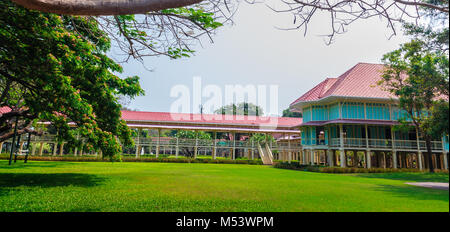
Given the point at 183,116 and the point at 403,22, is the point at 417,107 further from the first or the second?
the point at 183,116

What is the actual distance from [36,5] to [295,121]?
102 ft

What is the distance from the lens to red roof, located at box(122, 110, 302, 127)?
26.2 meters

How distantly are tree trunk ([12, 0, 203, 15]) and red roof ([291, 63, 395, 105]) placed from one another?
56.5 feet

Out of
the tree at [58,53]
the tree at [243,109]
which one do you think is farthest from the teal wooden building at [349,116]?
the tree at [243,109]

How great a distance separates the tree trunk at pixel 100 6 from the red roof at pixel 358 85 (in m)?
17.2

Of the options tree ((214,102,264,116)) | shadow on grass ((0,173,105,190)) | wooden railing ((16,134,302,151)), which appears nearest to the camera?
shadow on grass ((0,173,105,190))

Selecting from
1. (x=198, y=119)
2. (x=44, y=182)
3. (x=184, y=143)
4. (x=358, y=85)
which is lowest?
(x=44, y=182)

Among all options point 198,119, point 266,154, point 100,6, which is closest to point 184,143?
point 198,119

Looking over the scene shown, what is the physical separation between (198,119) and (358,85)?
16.5 m

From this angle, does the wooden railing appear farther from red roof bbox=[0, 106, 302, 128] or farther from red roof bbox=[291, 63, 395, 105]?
red roof bbox=[291, 63, 395, 105]

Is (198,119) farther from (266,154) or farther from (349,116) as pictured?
(349,116)

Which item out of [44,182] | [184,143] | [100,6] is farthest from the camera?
[184,143]

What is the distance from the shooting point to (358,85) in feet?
57.9

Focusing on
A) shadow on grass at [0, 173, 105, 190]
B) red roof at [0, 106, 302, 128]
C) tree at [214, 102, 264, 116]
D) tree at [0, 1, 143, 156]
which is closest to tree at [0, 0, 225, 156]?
tree at [0, 1, 143, 156]
